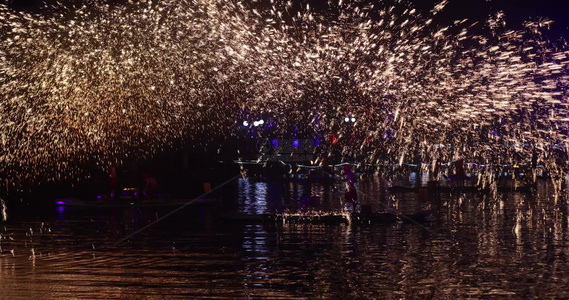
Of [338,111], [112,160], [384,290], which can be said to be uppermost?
[338,111]

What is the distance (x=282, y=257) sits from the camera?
50.1 ft

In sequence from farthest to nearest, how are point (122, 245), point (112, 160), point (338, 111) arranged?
point (338, 111) < point (112, 160) < point (122, 245)

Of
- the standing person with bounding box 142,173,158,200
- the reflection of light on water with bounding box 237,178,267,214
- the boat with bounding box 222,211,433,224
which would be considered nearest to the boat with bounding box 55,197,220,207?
the standing person with bounding box 142,173,158,200

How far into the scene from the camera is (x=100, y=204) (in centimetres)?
2806

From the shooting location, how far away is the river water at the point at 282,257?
11.7 meters

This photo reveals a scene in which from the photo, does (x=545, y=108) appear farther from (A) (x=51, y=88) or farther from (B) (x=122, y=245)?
(B) (x=122, y=245)

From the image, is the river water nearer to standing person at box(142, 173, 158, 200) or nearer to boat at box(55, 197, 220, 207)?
boat at box(55, 197, 220, 207)

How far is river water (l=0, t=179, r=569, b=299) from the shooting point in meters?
11.7

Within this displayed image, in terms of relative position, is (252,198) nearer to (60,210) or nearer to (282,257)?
(60,210)

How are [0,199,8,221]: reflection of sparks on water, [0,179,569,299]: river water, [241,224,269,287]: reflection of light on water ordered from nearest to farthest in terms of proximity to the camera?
1. [0,179,569,299]: river water
2. [241,224,269,287]: reflection of light on water
3. [0,199,8,221]: reflection of sparks on water

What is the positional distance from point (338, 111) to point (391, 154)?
789 inches

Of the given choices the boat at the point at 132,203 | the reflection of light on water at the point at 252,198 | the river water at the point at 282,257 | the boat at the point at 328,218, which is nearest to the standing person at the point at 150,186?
the boat at the point at 132,203

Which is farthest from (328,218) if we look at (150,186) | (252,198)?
(252,198)

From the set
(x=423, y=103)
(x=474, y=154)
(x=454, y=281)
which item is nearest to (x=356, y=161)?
(x=474, y=154)
